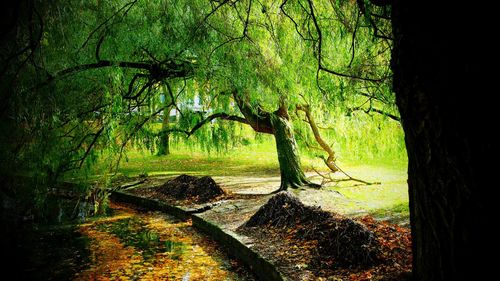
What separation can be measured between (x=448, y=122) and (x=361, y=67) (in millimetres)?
4829

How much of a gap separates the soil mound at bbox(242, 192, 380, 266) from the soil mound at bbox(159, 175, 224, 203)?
3.11 meters

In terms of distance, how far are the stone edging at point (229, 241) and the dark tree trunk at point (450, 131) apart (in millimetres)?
2771

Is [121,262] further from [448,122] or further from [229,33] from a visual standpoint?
[448,122]

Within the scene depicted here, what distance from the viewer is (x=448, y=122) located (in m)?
1.76

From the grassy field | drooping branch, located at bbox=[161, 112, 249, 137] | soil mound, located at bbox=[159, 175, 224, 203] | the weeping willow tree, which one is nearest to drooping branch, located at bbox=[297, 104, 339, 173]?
the grassy field

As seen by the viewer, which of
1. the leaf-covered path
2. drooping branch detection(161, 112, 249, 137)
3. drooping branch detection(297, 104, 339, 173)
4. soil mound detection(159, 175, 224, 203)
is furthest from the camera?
drooping branch detection(297, 104, 339, 173)

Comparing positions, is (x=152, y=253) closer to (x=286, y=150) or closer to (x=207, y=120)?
(x=207, y=120)

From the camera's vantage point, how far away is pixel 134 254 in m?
6.43

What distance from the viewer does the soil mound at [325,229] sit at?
4531 millimetres

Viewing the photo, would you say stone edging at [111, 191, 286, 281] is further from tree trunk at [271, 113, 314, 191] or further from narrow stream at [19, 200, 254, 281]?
tree trunk at [271, 113, 314, 191]

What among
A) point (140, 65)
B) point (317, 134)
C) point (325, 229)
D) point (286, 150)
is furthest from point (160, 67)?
point (317, 134)

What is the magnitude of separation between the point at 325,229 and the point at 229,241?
5.58ft

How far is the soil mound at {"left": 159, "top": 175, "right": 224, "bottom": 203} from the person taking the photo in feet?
32.3

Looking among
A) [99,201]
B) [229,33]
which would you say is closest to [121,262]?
[229,33]
